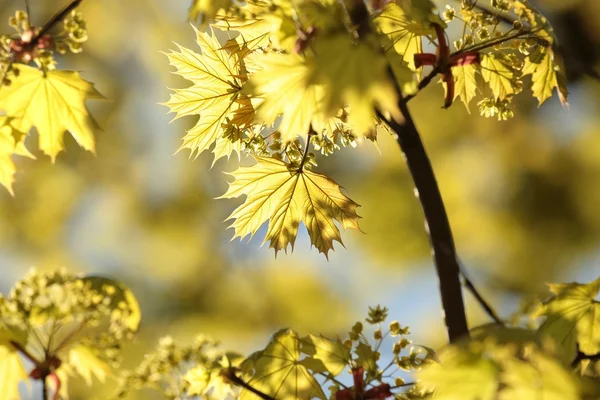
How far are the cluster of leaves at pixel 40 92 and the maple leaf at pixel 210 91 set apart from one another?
0.22 meters

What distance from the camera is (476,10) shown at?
53.4 inches

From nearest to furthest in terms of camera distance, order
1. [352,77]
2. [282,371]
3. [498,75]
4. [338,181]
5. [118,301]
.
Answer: [352,77], [282,371], [498,75], [118,301], [338,181]

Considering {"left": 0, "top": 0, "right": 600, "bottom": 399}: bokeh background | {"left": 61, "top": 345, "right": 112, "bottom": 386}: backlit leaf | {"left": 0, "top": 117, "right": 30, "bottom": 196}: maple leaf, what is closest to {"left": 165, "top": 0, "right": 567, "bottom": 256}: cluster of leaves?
{"left": 0, "top": 117, "right": 30, "bottom": 196}: maple leaf

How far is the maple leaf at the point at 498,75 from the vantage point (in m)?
1.41

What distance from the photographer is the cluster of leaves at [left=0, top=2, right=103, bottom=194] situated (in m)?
1.22

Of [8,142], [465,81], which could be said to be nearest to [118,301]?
[8,142]

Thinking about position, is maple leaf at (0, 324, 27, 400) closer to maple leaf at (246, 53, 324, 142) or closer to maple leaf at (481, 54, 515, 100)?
maple leaf at (246, 53, 324, 142)

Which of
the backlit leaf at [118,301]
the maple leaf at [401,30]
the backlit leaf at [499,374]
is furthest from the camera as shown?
the backlit leaf at [118,301]

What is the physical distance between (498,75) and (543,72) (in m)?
0.11

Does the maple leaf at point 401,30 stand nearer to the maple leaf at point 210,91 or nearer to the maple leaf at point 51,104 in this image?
the maple leaf at point 210,91

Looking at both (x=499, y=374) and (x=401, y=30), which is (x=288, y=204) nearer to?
(x=401, y=30)

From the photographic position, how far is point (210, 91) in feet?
4.64

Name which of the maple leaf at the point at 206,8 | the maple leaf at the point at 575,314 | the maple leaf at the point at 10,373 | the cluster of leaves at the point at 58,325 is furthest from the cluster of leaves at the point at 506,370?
the maple leaf at the point at 10,373

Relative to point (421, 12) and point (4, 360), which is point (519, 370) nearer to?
point (421, 12)
